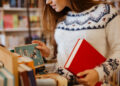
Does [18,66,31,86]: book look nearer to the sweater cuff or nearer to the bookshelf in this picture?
the sweater cuff

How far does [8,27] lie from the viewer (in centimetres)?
293

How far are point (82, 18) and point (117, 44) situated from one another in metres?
0.25

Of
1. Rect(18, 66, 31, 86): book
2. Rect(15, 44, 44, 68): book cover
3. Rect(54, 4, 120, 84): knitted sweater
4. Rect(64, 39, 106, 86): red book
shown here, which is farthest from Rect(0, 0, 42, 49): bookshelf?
Rect(18, 66, 31, 86): book

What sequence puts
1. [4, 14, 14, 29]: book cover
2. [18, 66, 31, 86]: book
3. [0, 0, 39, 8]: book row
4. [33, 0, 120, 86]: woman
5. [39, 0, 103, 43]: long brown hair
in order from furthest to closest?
[4, 14, 14, 29]: book cover
[0, 0, 39, 8]: book row
[39, 0, 103, 43]: long brown hair
[33, 0, 120, 86]: woman
[18, 66, 31, 86]: book

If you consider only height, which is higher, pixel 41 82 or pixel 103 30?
pixel 103 30

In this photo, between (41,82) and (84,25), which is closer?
(41,82)

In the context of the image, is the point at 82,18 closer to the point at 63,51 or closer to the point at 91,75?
the point at 63,51

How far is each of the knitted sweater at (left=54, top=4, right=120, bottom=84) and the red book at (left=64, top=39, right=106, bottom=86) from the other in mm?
43

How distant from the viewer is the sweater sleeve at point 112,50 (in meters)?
0.72

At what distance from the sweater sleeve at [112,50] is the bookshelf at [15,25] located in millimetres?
2356

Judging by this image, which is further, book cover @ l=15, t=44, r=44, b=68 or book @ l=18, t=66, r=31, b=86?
book cover @ l=15, t=44, r=44, b=68

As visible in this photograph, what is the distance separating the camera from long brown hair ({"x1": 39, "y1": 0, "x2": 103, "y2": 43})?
0.96m

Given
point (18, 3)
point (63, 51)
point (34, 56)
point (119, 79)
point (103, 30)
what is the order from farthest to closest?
point (18, 3)
point (119, 79)
point (63, 51)
point (103, 30)
point (34, 56)

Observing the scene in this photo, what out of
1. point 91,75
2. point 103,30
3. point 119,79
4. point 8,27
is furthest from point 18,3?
point 91,75
